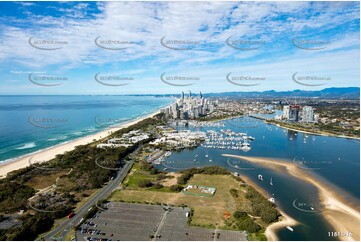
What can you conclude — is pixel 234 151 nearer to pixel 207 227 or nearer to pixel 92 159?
pixel 92 159

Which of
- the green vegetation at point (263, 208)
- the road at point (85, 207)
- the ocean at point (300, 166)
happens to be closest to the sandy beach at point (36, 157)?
the road at point (85, 207)

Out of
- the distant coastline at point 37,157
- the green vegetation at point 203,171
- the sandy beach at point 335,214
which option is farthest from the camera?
the distant coastline at point 37,157

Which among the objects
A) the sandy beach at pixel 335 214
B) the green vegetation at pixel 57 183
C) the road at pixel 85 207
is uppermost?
the green vegetation at pixel 57 183

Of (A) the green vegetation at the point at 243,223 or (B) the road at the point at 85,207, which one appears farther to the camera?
(A) the green vegetation at the point at 243,223

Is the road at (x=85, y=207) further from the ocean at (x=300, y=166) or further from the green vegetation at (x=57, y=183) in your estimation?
the ocean at (x=300, y=166)

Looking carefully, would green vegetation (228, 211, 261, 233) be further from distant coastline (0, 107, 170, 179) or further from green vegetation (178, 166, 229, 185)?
distant coastline (0, 107, 170, 179)

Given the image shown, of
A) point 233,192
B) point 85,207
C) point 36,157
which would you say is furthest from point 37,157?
point 233,192

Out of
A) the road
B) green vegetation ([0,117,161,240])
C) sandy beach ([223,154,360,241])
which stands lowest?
sandy beach ([223,154,360,241])

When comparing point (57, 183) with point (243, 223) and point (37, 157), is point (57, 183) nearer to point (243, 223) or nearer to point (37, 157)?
point (37, 157)

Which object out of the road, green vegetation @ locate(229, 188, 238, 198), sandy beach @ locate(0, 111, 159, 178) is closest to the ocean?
green vegetation @ locate(229, 188, 238, 198)
